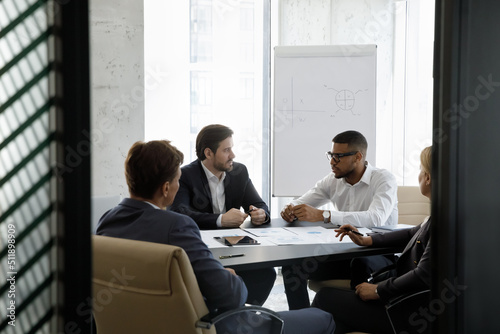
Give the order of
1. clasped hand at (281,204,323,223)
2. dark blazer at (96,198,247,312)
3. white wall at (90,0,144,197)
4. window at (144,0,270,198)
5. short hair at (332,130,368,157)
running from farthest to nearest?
window at (144,0,270,198) → white wall at (90,0,144,197) → short hair at (332,130,368,157) → clasped hand at (281,204,323,223) → dark blazer at (96,198,247,312)

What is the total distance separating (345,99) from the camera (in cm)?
446

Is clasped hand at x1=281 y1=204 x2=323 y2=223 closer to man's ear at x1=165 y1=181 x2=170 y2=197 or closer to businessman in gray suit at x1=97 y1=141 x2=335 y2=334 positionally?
businessman in gray suit at x1=97 y1=141 x2=335 y2=334

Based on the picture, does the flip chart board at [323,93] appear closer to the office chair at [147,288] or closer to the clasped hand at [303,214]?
the clasped hand at [303,214]

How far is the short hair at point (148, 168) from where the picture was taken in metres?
1.88

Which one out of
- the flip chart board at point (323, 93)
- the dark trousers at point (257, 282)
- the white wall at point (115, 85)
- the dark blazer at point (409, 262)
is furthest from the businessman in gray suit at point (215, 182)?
the white wall at point (115, 85)

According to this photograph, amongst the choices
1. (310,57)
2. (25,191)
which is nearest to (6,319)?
(25,191)

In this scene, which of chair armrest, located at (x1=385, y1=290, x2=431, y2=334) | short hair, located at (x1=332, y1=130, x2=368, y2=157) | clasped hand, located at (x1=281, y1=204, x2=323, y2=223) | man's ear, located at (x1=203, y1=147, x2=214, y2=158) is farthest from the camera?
man's ear, located at (x1=203, y1=147, x2=214, y2=158)

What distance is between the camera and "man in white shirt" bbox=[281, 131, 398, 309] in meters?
3.01

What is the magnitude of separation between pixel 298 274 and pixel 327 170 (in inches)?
63.4

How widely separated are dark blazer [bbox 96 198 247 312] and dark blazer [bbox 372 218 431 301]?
637mm

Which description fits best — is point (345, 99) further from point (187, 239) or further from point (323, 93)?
point (187, 239)

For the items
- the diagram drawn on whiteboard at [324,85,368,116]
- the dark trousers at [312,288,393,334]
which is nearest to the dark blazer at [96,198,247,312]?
the dark trousers at [312,288,393,334]

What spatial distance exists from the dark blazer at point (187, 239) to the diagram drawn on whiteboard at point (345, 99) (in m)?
2.93

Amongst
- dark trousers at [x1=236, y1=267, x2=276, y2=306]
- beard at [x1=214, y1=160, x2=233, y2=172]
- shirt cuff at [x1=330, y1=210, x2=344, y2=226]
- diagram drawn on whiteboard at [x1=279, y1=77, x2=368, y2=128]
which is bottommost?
dark trousers at [x1=236, y1=267, x2=276, y2=306]
